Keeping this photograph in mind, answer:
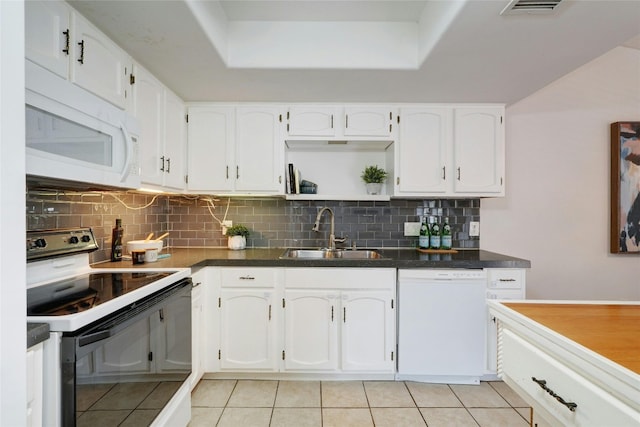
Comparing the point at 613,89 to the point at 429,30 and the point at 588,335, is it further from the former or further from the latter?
the point at 588,335

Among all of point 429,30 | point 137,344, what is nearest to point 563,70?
point 429,30

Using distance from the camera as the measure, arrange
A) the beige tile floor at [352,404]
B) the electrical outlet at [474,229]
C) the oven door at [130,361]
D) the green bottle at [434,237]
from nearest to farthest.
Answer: the oven door at [130,361]
the beige tile floor at [352,404]
the green bottle at [434,237]
the electrical outlet at [474,229]

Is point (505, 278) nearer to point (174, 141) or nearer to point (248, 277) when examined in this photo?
point (248, 277)

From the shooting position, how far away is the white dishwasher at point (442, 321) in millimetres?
2225

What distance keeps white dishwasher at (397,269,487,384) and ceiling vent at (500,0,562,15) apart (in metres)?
1.53

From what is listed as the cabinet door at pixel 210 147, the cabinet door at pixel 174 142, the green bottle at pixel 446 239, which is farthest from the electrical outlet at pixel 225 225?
the green bottle at pixel 446 239

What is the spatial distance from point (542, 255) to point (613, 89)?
1.63 meters

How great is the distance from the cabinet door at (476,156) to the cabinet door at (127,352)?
233 centimetres

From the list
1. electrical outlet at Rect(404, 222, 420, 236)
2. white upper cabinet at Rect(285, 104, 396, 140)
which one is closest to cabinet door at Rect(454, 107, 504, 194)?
electrical outlet at Rect(404, 222, 420, 236)

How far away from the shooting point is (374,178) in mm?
2742

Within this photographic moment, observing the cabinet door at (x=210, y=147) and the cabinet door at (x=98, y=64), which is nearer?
the cabinet door at (x=98, y=64)

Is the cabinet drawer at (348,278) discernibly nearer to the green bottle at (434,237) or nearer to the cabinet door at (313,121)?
the green bottle at (434,237)

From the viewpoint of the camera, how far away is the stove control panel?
1422mm

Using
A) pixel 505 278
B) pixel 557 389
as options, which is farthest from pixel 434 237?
pixel 557 389
